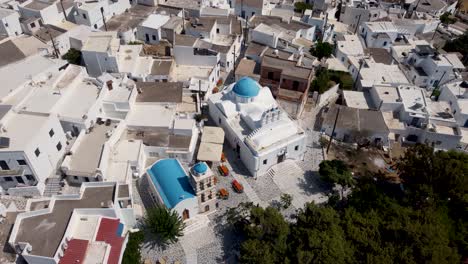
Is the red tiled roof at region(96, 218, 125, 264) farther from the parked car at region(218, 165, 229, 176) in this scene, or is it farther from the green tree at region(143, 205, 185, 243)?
the parked car at region(218, 165, 229, 176)

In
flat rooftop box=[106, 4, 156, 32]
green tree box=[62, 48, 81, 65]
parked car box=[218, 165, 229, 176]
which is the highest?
flat rooftop box=[106, 4, 156, 32]

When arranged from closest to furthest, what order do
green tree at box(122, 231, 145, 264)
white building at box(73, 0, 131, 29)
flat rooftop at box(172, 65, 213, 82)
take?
green tree at box(122, 231, 145, 264) < flat rooftop at box(172, 65, 213, 82) < white building at box(73, 0, 131, 29)

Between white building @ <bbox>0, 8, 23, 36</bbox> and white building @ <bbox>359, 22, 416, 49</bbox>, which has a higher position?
white building @ <bbox>0, 8, 23, 36</bbox>

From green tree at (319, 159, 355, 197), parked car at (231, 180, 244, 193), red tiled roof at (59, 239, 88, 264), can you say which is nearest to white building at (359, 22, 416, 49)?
green tree at (319, 159, 355, 197)

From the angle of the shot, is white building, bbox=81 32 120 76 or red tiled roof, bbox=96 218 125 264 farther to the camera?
white building, bbox=81 32 120 76

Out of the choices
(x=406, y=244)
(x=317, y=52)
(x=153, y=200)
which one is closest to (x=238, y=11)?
(x=317, y=52)

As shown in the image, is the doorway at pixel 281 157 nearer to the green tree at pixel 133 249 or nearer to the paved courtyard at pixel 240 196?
the paved courtyard at pixel 240 196

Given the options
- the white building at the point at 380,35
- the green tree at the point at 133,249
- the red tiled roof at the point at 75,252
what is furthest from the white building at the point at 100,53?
the white building at the point at 380,35

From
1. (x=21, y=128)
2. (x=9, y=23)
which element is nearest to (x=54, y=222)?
(x=21, y=128)
